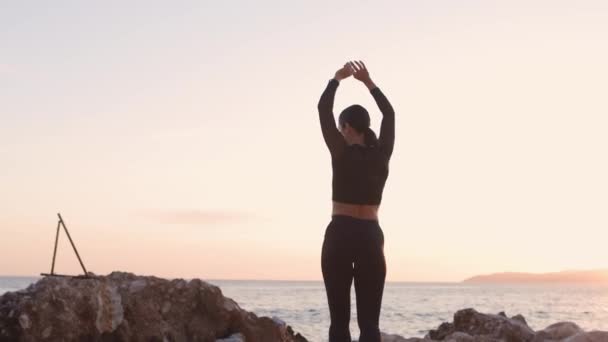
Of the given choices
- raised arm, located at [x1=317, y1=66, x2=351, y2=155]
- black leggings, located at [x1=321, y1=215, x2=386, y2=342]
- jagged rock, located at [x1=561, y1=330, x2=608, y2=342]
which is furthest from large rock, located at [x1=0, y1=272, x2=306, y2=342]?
jagged rock, located at [x1=561, y1=330, x2=608, y2=342]

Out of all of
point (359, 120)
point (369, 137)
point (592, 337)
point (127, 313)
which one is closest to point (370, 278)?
point (369, 137)

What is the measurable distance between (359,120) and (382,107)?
51cm

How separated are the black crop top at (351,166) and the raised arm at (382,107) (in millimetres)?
198

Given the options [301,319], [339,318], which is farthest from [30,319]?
[301,319]

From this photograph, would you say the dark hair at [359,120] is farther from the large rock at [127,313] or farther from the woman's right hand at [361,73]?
the large rock at [127,313]

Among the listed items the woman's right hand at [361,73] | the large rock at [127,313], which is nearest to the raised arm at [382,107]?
the woman's right hand at [361,73]

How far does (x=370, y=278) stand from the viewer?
651cm

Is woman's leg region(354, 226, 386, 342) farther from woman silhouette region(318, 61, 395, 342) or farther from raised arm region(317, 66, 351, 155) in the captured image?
raised arm region(317, 66, 351, 155)

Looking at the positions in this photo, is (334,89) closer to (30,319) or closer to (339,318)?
(339,318)

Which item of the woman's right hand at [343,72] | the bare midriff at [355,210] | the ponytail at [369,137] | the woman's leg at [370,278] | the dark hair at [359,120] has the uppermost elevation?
the woman's right hand at [343,72]

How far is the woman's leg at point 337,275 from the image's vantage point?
6379 millimetres

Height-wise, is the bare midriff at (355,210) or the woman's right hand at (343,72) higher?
the woman's right hand at (343,72)

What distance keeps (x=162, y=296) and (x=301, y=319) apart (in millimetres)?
43974

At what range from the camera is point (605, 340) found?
13.7 meters
